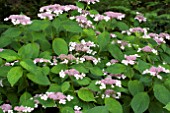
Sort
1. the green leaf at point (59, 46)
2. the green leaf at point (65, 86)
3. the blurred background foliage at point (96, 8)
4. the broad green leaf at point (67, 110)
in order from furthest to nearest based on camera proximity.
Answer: the blurred background foliage at point (96, 8), the green leaf at point (59, 46), the green leaf at point (65, 86), the broad green leaf at point (67, 110)

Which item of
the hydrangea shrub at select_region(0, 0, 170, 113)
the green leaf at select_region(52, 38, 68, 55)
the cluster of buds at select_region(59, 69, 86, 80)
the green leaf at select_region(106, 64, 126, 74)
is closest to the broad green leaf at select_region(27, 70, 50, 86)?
the hydrangea shrub at select_region(0, 0, 170, 113)

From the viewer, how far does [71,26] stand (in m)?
2.61

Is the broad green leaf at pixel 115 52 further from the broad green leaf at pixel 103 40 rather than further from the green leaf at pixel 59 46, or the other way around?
the green leaf at pixel 59 46

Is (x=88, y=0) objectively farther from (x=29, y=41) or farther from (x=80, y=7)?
(x=29, y=41)

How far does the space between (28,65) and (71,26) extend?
58 centimetres

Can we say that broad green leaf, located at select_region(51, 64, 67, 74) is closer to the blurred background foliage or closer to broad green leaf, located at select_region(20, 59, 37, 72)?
broad green leaf, located at select_region(20, 59, 37, 72)

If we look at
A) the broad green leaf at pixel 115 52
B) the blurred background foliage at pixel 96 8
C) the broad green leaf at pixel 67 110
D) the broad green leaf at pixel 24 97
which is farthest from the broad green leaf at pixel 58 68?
the blurred background foliage at pixel 96 8

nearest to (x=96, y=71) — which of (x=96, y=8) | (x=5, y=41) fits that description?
(x=5, y=41)

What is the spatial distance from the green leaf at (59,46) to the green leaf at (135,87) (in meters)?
0.51

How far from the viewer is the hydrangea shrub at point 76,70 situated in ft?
7.08

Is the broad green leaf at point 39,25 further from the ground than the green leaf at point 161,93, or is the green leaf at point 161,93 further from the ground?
the broad green leaf at point 39,25

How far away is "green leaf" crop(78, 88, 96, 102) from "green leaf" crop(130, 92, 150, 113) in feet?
0.83

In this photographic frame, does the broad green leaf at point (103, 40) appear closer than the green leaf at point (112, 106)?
No

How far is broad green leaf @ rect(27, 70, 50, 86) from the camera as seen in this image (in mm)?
2160
